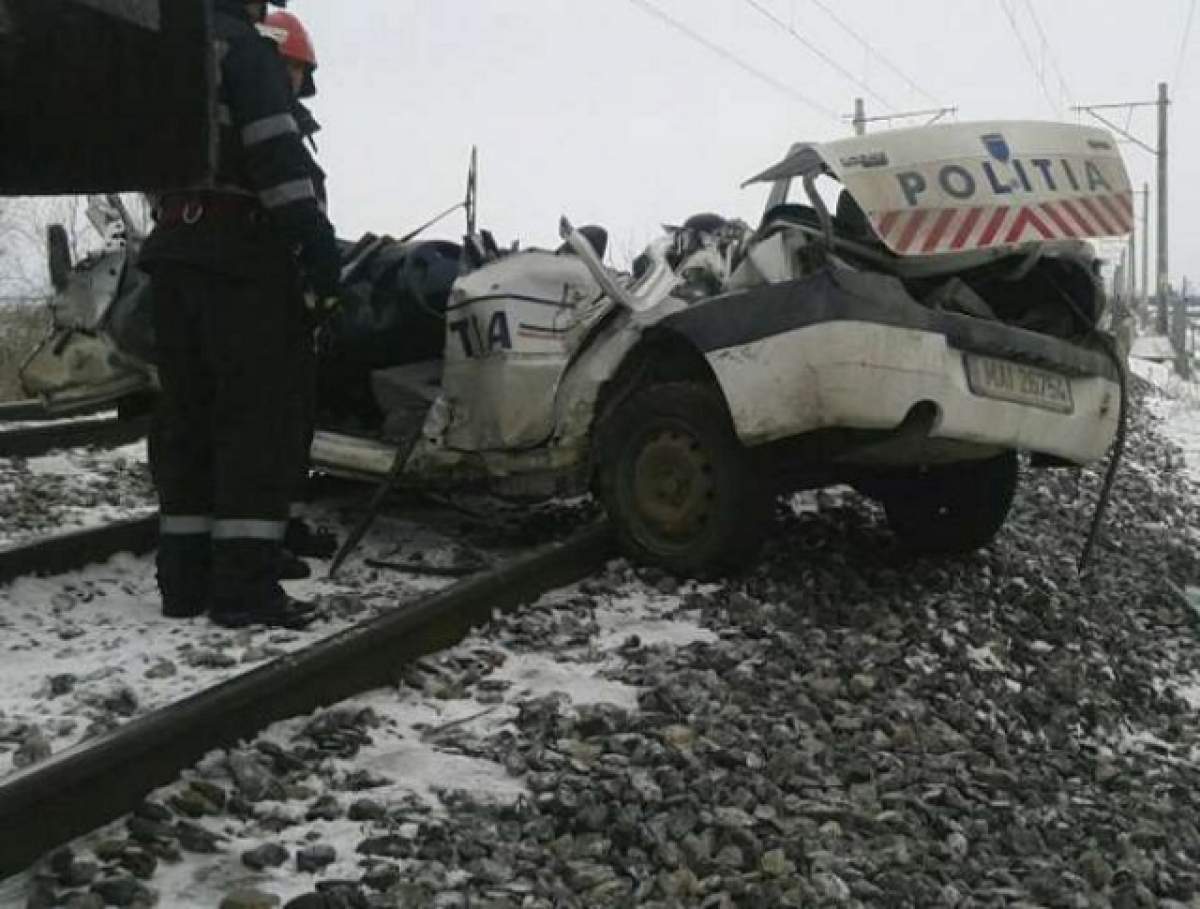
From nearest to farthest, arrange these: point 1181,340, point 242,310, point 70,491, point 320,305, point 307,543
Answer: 1. point 242,310
2. point 320,305
3. point 307,543
4. point 70,491
5. point 1181,340

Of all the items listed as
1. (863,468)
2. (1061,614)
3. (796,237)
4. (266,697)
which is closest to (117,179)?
(266,697)

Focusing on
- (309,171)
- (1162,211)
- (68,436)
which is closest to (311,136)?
(309,171)

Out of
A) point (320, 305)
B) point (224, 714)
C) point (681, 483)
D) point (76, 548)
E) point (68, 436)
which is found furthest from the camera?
point (68, 436)

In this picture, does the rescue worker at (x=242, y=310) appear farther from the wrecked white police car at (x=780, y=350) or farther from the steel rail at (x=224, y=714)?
the wrecked white police car at (x=780, y=350)

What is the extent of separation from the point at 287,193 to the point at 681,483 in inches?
68.2

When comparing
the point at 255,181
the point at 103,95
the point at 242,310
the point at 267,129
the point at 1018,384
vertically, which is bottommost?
the point at 1018,384

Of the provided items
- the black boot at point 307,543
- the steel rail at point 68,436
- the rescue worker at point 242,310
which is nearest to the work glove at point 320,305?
the rescue worker at point 242,310

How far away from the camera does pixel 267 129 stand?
3.84 meters

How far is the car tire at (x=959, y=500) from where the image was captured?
17.2 feet

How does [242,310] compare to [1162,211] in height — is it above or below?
below

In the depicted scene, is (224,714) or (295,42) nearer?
(224,714)

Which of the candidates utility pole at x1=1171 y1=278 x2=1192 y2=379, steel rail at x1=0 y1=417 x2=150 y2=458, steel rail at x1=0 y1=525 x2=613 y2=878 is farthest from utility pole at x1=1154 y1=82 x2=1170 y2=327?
steel rail at x1=0 y1=525 x2=613 y2=878

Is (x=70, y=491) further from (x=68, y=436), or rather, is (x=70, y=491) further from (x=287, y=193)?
(x=287, y=193)

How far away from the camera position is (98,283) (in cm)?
622
